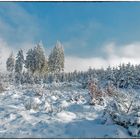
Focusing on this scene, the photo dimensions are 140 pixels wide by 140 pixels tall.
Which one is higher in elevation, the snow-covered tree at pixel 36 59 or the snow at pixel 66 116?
the snow-covered tree at pixel 36 59

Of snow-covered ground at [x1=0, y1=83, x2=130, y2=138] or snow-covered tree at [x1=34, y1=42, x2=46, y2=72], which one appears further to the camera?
snow-covered tree at [x1=34, y1=42, x2=46, y2=72]

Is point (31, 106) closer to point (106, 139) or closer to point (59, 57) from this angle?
point (106, 139)

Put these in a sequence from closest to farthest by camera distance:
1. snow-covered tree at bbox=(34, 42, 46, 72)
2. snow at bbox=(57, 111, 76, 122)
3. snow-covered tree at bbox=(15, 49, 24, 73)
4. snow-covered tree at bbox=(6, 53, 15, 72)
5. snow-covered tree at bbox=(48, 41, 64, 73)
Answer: snow at bbox=(57, 111, 76, 122)
snow-covered tree at bbox=(34, 42, 46, 72)
snow-covered tree at bbox=(48, 41, 64, 73)
snow-covered tree at bbox=(15, 49, 24, 73)
snow-covered tree at bbox=(6, 53, 15, 72)

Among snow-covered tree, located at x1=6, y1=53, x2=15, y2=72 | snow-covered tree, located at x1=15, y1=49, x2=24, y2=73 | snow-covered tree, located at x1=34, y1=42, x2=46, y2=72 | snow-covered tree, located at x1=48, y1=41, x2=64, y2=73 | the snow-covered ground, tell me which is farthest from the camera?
snow-covered tree, located at x1=6, y1=53, x2=15, y2=72

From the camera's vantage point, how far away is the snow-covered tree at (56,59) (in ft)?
216

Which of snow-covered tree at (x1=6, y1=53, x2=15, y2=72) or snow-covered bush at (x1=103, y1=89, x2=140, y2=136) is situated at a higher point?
snow-covered tree at (x1=6, y1=53, x2=15, y2=72)

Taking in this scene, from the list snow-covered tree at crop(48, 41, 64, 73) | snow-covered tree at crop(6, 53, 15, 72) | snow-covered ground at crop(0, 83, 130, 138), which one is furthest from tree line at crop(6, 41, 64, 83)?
snow-covered ground at crop(0, 83, 130, 138)

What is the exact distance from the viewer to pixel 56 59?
65.8 m

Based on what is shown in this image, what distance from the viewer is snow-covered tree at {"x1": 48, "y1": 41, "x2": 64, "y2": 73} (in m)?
65.8

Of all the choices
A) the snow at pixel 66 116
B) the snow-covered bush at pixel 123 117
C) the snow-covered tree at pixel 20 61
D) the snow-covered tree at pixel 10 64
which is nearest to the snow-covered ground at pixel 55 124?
the snow at pixel 66 116

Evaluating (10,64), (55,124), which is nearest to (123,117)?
(55,124)

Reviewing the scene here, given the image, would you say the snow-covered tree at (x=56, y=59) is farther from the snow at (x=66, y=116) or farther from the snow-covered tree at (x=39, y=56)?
the snow at (x=66, y=116)

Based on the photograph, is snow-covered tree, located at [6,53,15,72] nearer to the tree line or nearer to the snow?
the tree line

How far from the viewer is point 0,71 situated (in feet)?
74.1
